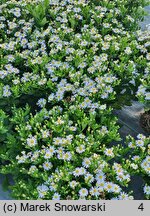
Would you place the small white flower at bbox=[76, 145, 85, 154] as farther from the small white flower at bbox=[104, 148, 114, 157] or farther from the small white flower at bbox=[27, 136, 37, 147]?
the small white flower at bbox=[27, 136, 37, 147]

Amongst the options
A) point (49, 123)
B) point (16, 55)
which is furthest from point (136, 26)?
point (49, 123)

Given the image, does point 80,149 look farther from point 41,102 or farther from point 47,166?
point 41,102

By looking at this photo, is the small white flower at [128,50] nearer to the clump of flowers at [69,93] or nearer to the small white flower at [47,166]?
the clump of flowers at [69,93]

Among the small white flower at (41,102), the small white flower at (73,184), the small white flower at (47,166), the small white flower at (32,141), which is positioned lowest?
the small white flower at (73,184)

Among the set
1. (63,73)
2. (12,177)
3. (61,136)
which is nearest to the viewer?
(61,136)

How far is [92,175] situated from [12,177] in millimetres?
953

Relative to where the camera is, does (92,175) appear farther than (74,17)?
No

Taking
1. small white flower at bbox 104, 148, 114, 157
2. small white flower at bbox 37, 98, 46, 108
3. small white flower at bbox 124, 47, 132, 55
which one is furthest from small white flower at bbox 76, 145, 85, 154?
small white flower at bbox 124, 47, 132, 55

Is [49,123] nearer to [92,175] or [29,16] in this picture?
[92,175]

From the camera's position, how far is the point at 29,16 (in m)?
4.93

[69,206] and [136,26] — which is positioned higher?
[136,26]

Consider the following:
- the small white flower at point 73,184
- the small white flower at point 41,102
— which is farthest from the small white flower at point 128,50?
the small white flower at point 73,184

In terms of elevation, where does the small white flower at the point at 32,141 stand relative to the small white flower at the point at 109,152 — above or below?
above

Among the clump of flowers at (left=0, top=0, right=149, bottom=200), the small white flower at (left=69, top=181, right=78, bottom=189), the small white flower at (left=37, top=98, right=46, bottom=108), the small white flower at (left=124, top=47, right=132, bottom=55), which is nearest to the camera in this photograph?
the small white flower at (left=69, top=181, right=78, bottom=189)
